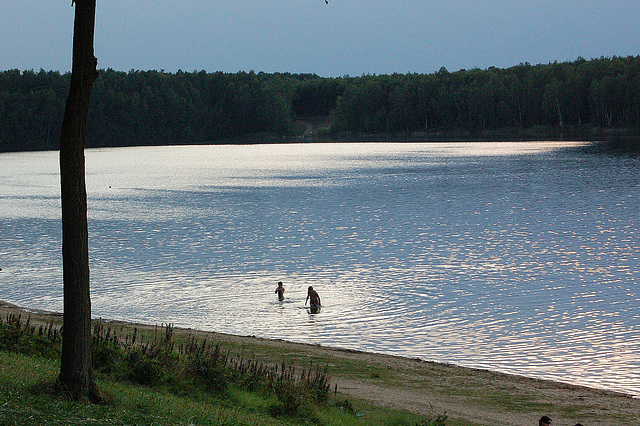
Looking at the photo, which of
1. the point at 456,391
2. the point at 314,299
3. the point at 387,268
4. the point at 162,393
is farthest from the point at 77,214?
the point at 387,268

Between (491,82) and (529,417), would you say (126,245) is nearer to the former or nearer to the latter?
(529,417)

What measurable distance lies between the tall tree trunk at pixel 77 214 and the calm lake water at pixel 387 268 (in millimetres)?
11246

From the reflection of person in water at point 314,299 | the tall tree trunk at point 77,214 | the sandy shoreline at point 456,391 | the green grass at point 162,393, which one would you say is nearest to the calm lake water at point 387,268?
the reflection of person in water at point 314,299

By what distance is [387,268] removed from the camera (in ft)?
111

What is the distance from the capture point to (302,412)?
1243cm

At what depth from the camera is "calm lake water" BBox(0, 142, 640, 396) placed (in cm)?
2192

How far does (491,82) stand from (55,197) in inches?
5683

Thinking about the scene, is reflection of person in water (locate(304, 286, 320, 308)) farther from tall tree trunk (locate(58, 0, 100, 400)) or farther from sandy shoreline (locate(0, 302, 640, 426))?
tall tree trunk (locate(58, 0, 100, 400))

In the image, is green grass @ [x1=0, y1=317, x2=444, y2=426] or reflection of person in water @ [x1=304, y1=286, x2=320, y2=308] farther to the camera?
reflection of person in water @ [x1=304, y1=286, x2=320, y2=308]

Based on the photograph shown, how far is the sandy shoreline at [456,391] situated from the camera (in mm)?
14305

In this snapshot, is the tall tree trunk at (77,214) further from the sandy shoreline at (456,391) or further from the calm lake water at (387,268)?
the calm lake water at (387,268)

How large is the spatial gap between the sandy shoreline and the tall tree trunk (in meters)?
5.99

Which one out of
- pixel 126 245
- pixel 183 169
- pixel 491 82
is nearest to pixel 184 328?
pixel 126 245

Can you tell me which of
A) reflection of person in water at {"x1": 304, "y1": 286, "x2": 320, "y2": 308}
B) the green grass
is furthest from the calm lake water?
the green grass
